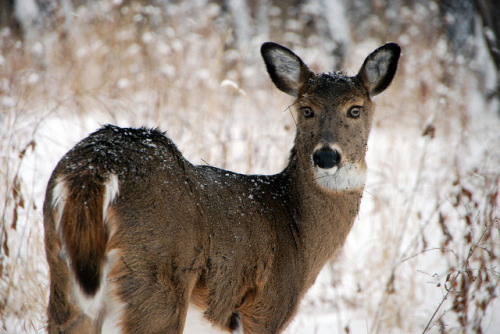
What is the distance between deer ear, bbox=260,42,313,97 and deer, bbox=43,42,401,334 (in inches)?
3.1

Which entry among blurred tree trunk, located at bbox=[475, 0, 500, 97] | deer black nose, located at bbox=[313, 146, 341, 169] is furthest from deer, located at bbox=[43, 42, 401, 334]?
blurred tree trunk, located at bbox=[475, 0, 500, 97]

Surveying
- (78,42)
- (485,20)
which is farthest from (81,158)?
(485,20)

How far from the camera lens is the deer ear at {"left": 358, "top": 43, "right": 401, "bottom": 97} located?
3668 mm

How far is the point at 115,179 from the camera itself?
219 cm

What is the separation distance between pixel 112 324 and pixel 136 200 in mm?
525

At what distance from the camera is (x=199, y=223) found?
2.44m

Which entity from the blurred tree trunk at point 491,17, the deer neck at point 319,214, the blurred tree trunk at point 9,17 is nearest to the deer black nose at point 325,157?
the deer neck at point 319,214

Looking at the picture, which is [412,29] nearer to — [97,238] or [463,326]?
[463,326]

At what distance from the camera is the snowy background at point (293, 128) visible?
12.9ft

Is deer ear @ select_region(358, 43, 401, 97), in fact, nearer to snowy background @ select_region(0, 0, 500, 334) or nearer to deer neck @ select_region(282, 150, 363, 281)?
snowy background @ select_region(0, 0, 500, 334)

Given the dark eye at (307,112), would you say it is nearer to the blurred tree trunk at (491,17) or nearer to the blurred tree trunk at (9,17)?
the blurred tree trunk at (491,17)

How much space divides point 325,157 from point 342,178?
0.30 metres

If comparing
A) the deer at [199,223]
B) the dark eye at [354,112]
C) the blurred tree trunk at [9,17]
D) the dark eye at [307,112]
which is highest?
the blurred tree trunk at [9,17]

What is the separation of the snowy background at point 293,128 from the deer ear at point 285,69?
0.53 m
